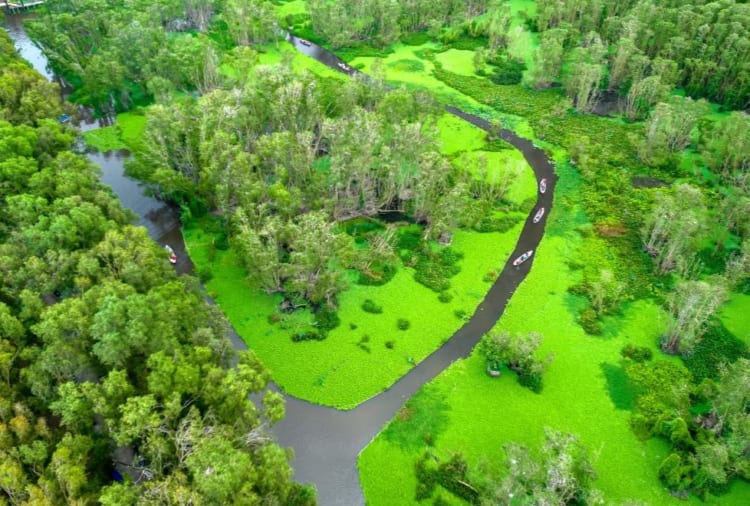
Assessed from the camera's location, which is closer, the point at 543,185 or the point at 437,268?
the point at 437,268

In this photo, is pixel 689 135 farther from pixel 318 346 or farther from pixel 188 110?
pixel 188 110

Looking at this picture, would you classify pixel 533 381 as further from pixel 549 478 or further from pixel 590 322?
pixel 549 478

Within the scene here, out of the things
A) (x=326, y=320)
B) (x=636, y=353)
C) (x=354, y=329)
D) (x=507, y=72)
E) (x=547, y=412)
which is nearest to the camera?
(x=547, y=412)

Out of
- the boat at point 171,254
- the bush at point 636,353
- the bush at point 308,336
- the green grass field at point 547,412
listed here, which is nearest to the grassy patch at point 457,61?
the green grass field at point 547,412

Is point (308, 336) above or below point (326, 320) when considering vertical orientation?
below

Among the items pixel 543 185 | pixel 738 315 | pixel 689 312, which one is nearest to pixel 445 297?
pixel 689 312

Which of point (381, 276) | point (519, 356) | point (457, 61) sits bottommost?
point (381, 276)

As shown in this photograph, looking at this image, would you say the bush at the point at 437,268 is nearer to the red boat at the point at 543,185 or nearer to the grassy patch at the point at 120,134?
the red boat at the point at 543,185

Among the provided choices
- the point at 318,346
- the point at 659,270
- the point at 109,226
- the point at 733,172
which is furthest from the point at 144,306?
the point at 733,172

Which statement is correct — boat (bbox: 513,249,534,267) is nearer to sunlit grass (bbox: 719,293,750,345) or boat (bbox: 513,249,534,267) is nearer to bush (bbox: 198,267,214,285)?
sunlit grass (bbox: 719,293,750,345)
